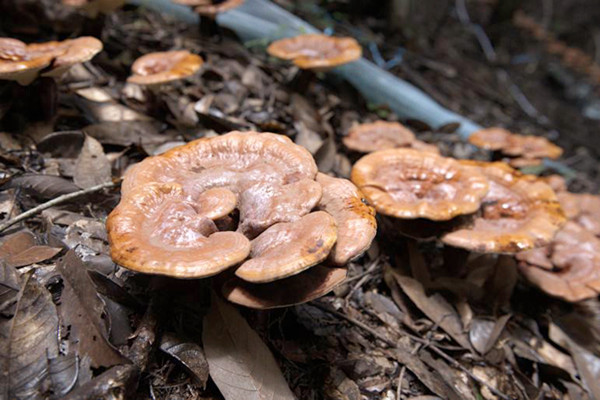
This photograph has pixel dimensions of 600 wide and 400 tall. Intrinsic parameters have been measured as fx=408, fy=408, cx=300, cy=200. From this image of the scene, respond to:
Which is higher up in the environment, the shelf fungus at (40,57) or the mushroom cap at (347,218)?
the shelf fungus at (40,57)

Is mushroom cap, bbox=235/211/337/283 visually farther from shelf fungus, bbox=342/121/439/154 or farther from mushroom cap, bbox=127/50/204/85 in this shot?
shelf fungus, bbox=342/121/439/154

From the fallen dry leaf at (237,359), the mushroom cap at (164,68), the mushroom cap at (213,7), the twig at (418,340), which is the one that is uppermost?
the mushroom cap at (213,7)

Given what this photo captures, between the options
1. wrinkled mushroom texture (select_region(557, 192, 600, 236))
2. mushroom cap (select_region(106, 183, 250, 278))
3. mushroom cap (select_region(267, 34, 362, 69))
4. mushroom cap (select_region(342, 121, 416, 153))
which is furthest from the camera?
mushroom cap (select_region(267, 34, 362, 69))

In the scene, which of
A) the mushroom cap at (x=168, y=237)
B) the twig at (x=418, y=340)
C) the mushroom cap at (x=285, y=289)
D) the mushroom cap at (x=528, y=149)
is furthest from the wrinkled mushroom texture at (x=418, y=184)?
the mushroom cap at (x=528, y=149)

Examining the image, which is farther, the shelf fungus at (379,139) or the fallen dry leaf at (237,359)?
the shelf fungus at (379,139)

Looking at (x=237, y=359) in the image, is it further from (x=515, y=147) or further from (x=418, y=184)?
(x=515, y=147)

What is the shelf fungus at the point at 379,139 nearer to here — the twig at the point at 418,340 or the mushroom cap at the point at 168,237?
the twig at the point at 418,340

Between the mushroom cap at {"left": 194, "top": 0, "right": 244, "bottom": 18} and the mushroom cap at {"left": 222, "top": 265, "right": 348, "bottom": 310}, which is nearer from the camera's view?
the mushroom cap at {"left": 222, "top": 265, "right": 348, "bottom": 310}

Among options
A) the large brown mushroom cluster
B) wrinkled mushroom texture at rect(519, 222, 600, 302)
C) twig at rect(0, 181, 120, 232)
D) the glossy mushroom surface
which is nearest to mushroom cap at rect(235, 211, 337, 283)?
the glossy mushroom surface
